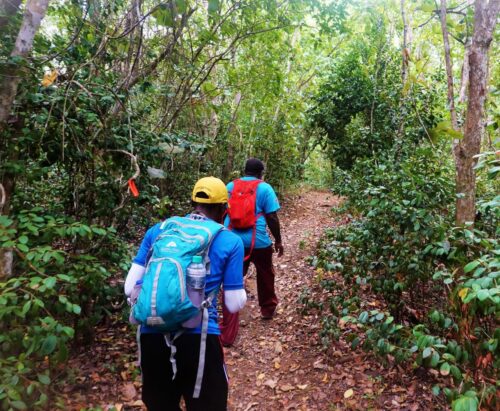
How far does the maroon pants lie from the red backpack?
0.25 m

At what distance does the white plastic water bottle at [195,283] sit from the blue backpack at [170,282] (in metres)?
0.03

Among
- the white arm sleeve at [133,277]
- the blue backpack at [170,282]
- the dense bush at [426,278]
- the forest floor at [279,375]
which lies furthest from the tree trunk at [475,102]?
the white arm sleeve at [133,277]

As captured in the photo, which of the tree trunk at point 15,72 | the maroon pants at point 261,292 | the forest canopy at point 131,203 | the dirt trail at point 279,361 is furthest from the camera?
the maroon pants at point 261,292

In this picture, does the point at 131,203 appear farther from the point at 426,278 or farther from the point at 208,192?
the point at 426,278

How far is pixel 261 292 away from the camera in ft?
15.6

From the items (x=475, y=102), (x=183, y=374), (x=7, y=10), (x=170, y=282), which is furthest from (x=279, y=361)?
(x=7, y=10)

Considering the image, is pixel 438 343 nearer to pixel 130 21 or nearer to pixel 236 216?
pixel 236 216

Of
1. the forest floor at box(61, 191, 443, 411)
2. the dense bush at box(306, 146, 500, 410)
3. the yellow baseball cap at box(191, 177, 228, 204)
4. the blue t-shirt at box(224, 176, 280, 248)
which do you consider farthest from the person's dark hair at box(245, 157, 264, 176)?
the yellow baseball cap at box(191, 177, 228, 204)

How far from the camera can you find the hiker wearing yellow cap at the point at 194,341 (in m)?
2.00

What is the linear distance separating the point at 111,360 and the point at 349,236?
2.93 m

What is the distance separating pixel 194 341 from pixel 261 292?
2826 millimetres

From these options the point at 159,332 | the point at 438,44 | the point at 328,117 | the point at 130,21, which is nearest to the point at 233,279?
the point at 159,332

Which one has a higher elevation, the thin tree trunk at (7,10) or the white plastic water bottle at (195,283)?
the thin tree trunk at (7,10)

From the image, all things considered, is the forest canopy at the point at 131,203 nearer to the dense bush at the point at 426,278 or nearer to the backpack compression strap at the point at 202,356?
the dense bush at the point at 426,278
